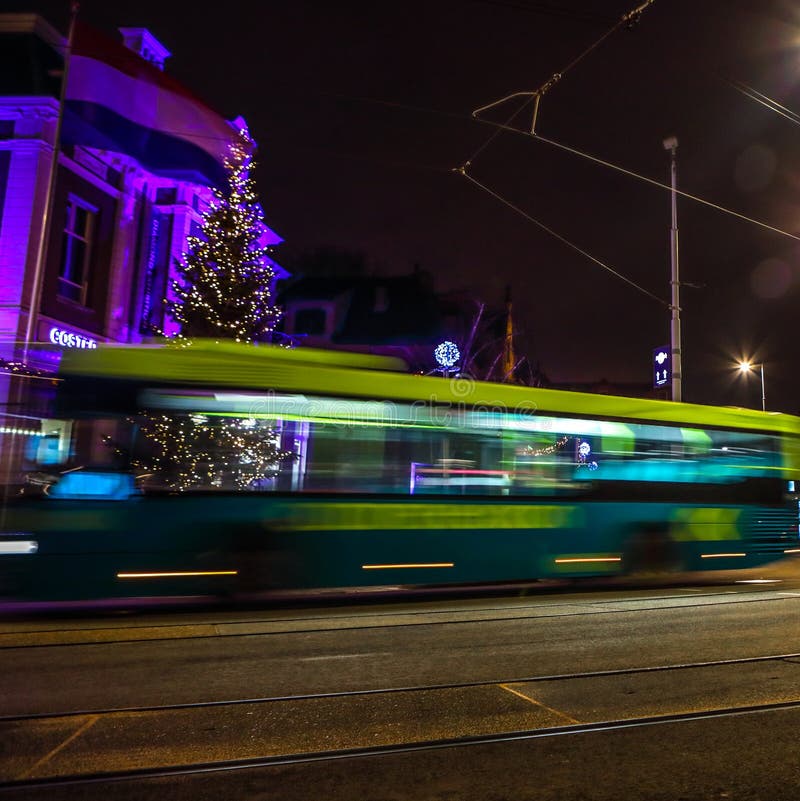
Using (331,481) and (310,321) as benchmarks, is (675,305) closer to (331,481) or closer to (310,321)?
(331,481)

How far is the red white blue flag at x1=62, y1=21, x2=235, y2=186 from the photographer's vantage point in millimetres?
17297

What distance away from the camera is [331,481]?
9.90 metres

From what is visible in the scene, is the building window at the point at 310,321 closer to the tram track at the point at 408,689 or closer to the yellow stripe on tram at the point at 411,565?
the yellow stripe on tram at the point at 411,565

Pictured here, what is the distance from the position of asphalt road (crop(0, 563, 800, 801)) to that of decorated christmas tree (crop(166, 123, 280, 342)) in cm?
1342

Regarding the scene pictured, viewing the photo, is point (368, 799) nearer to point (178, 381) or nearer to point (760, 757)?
point (760, 757)

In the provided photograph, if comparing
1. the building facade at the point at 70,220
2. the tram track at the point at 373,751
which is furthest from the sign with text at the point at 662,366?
the tram track at the point at 373,751

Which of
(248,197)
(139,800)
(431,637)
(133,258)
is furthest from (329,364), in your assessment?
(133,258)

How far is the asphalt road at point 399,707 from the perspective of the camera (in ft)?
13.1

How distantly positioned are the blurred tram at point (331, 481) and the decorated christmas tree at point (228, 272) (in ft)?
38.8

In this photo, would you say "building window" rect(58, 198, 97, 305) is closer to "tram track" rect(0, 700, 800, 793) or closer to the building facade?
the building facade

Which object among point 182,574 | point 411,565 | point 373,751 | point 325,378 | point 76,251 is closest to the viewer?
point 373,751

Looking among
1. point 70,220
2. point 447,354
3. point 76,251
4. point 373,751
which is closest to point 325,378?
point 373,751

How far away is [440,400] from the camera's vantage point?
10.7m

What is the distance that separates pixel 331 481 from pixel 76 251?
15448 millimetres
